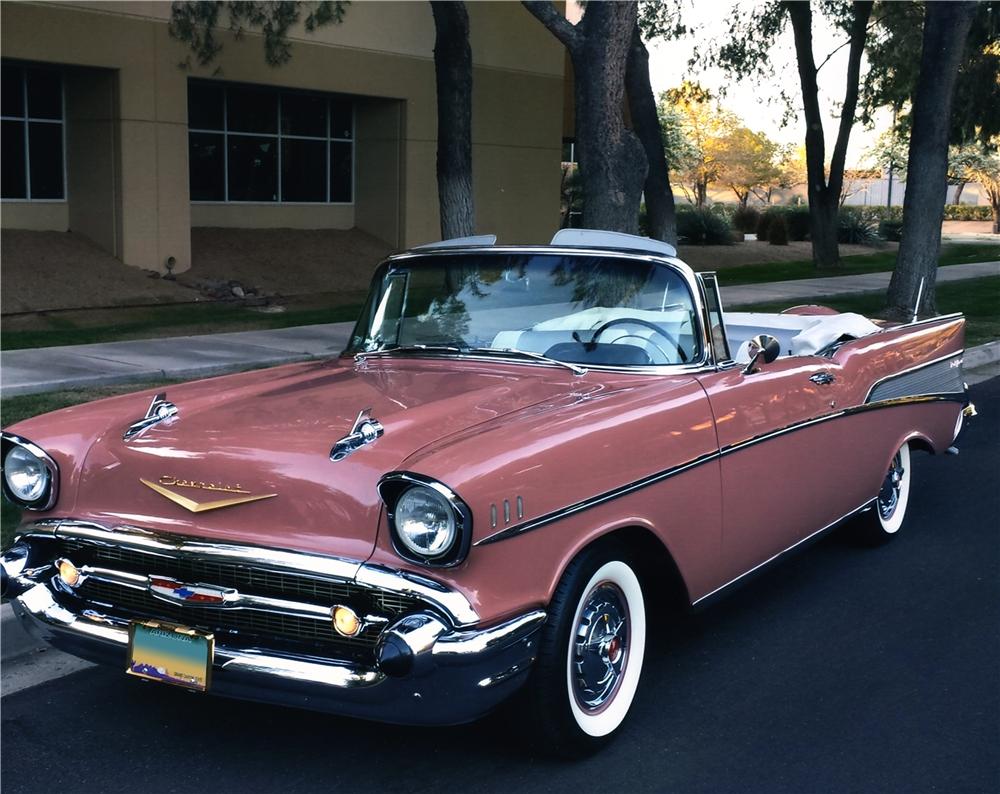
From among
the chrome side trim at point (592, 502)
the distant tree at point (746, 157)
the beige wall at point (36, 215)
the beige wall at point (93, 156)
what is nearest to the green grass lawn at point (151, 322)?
the beige wall at point (93, 156)

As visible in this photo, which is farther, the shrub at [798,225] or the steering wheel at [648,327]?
the shrub at [798,225]

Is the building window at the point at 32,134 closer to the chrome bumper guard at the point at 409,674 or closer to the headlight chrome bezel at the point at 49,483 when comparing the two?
the headlight chrome bezel at the point at 49,483

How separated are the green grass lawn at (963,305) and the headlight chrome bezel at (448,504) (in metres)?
11.7

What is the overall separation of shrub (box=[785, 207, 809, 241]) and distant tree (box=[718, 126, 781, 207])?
21.2 metres

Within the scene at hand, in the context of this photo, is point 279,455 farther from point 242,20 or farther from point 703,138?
point 703,138

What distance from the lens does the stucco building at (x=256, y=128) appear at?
1828 cm

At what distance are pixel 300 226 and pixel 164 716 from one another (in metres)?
20.0

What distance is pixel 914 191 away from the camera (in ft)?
48.3

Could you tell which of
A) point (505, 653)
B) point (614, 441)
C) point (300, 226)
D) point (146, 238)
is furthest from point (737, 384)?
point (300, 226)

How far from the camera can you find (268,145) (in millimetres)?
22500

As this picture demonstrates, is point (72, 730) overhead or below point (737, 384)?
below

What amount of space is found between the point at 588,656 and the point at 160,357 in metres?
8.84

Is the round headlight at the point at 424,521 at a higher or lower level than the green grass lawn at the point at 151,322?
higher

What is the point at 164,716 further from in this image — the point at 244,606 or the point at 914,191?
the point at 914,191
